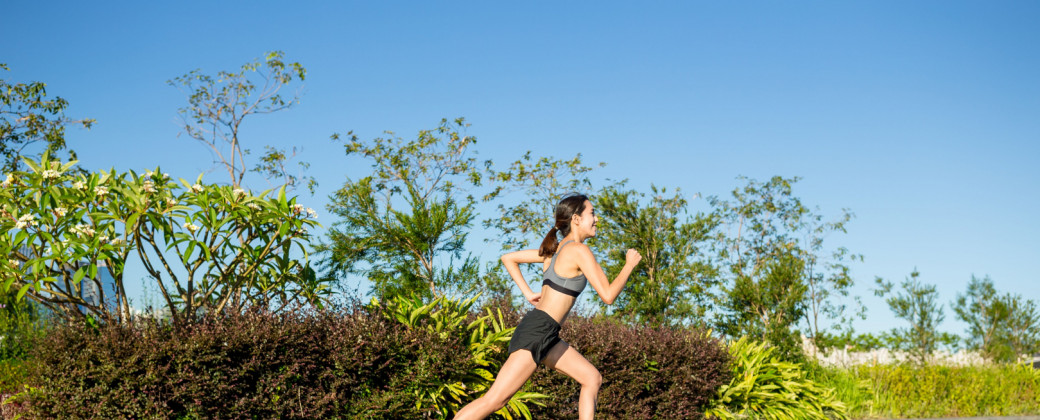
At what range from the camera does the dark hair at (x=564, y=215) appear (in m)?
5.35

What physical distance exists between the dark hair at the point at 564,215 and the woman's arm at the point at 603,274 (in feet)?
0.98

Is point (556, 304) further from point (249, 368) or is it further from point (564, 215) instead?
point (249, 368)

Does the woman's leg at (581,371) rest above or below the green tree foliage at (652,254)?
below

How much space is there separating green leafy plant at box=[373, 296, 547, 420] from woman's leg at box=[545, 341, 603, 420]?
156 centimetres

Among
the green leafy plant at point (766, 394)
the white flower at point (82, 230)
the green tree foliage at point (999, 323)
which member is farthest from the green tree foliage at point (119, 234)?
the green tree foliage at point (999, 323)

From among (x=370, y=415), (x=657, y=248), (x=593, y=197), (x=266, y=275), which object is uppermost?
(x=593, y=197)

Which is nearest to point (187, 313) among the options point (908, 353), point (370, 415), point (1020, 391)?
point (370, 415)

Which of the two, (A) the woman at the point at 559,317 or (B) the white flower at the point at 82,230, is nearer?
(A) the woman at the point at 559,317

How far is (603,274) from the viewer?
4934 millimetres

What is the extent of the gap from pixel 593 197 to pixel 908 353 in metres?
9.26

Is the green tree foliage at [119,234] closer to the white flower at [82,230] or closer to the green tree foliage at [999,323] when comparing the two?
the white flower at [82,230]

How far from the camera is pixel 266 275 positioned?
22.5 feet

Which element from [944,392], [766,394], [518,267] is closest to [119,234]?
[518,267]

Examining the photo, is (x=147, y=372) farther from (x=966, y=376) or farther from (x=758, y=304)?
(x=966, y=376)
